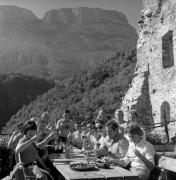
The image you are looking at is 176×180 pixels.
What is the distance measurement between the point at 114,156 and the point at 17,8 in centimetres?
14849

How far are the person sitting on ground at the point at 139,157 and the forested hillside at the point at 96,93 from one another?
509 inches

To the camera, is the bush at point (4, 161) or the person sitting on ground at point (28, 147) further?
the bush at point (4, 161)

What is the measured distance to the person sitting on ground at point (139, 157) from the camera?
398 cm

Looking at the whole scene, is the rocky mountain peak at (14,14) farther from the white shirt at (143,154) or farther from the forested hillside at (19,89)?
the white shirt at (143,154)

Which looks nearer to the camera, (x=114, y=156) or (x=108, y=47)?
(x=114, y=156)

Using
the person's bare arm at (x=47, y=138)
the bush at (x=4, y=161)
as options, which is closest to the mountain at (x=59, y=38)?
the bush at (x=4, y=161)

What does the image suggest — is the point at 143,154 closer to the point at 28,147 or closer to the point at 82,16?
the point at 28,147

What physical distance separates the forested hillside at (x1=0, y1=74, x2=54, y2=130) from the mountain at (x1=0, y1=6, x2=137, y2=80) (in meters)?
8.25

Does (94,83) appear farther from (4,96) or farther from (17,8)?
(17,8)

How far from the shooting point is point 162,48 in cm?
1164

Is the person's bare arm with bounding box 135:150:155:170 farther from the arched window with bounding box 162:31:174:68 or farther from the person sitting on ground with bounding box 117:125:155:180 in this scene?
the arched window with bounding box 162:31:174:68

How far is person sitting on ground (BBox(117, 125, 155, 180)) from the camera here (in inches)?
157

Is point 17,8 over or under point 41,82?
over

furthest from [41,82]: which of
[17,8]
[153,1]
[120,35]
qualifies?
[17,8]
